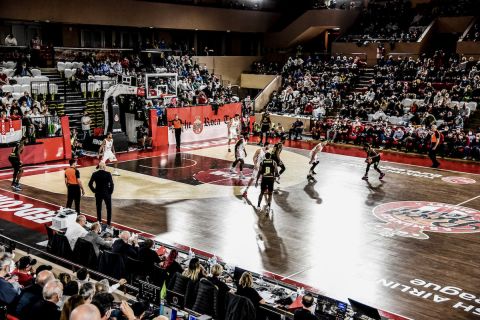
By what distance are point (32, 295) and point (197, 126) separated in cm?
2294

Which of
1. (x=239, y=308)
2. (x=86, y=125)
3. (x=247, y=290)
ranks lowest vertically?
(x=239, y=308)

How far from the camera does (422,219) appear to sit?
1561 cm

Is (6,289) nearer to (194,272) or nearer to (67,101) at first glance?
(194,272)

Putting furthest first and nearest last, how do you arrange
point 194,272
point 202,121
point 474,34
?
point 474,34 < point 202,121 < point 194,272

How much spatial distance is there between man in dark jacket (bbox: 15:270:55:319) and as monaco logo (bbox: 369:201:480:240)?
9298 millimetres

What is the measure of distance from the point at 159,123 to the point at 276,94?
13.3m

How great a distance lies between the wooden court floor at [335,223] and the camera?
1096cm

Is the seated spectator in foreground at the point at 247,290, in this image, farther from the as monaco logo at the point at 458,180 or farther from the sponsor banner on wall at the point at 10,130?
the sponsor banner on wall at the point at 10,130

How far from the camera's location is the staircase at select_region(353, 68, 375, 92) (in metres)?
36.4

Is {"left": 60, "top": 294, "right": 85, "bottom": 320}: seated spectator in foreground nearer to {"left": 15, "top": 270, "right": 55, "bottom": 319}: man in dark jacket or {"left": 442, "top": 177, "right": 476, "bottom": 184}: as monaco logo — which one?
{"left": 15, "top": 270, "right": 55, "bottom": 319}: man in dark jacket

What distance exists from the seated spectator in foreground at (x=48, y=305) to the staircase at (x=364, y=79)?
31.4m

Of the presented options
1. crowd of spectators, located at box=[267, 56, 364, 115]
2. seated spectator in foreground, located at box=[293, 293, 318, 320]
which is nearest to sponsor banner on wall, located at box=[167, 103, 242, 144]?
crowd of spectators, located at box=[267, 56, 364, 115]

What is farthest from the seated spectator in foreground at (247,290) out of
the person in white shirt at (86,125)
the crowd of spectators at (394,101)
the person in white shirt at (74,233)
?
the crowd of spectators at (394,101)

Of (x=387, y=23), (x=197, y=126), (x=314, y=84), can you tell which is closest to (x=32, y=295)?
(x=197, y=126)
